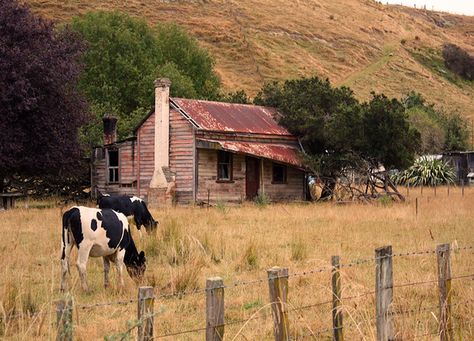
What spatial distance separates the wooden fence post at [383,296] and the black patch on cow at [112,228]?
16.7ft

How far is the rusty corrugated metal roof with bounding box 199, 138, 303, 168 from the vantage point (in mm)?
28094

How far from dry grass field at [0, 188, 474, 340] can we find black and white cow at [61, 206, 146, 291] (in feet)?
0.72

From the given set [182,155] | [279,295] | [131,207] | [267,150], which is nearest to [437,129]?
[267,150]

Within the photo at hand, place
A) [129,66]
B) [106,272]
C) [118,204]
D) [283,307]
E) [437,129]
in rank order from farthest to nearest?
[437,129], [129,66], [118,204], [106,272], [283,307]

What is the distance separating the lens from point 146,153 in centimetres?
3048

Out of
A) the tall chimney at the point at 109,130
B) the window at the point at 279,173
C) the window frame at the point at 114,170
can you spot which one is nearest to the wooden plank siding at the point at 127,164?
the window frame at the point at 114,170

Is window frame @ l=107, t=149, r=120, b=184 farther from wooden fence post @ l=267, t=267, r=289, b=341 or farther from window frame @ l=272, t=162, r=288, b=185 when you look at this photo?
wooden fence post @ l=267, t=267, r=289, b=341

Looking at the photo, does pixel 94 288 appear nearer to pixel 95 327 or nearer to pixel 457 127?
pixel 95 327

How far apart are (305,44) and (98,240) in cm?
8633

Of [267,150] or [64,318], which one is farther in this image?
[267,150]

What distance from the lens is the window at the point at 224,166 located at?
29375 mm

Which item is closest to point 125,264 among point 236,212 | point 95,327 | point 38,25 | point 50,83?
point 95,327

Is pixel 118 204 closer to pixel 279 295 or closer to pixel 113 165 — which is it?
pixel 279 295

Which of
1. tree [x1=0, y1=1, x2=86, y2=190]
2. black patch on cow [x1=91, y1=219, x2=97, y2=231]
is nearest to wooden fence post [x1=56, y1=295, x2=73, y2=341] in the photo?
black patch on cow [x1=91, y1=219, x2=97, y2=231]
